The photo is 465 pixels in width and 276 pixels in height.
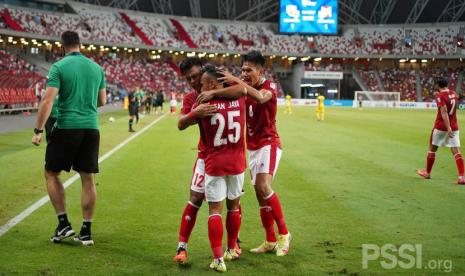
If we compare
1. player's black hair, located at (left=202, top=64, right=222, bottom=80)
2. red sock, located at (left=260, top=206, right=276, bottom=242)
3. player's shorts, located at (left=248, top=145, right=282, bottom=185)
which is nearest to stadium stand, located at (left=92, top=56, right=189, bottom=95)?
player's shorts, located at (left=248, top=145, right=282, bottom=185)

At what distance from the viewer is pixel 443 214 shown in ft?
29.0

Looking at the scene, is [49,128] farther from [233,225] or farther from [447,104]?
[447,104]

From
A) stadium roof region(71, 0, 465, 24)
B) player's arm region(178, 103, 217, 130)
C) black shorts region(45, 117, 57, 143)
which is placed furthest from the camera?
stadium roof region(71, 0, 465, 24)

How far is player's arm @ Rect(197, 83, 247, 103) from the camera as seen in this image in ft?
18.2

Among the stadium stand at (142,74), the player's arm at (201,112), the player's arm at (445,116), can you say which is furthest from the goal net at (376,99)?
the player's arm at (201,112)

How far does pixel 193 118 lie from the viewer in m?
5.62

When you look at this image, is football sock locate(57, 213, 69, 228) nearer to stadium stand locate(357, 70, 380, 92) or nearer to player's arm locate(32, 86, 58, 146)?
player's arm locate(32, 86, 58, 146)

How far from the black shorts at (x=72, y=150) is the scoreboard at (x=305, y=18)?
71.6 m

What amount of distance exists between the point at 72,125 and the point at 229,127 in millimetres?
2059

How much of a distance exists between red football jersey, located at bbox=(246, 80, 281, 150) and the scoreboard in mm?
71265

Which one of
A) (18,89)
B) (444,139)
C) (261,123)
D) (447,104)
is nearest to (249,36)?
(18,89)

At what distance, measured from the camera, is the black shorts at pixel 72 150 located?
264 inches

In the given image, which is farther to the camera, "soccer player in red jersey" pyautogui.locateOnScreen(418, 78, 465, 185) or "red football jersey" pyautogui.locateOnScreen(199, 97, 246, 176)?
"soccer player in red jersey" pyautogui.locateOnScreen(418, 78, 465, 185)

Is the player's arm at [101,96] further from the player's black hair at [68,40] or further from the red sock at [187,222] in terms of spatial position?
the red sock at [187,222]
